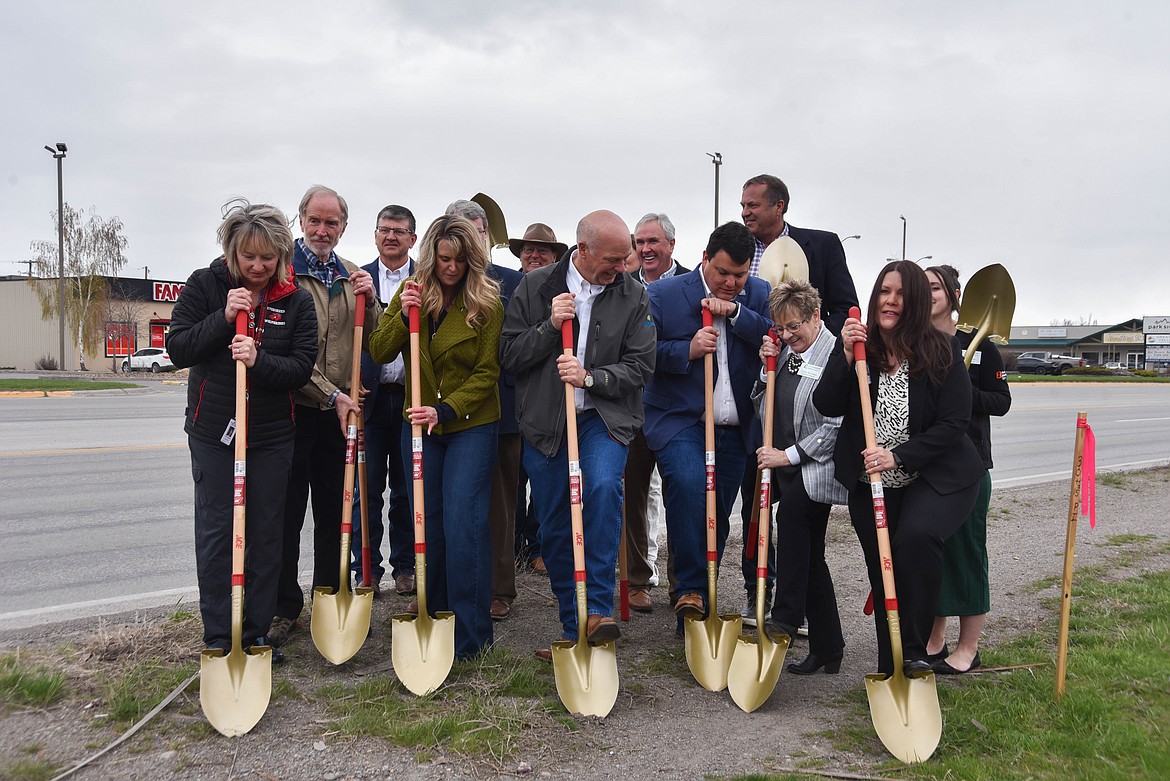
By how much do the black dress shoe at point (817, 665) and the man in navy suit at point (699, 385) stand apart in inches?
22.9

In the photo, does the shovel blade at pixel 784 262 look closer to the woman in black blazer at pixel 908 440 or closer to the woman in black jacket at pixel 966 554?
the woman in black jacket at pixel 966 554

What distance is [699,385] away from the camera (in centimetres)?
508

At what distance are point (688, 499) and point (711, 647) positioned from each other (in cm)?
82

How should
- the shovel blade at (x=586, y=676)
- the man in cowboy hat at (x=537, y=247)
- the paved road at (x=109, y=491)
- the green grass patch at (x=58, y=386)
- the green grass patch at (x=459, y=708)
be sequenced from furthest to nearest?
the green grass patch at (x=58, y=386)
the man in cowboy hat at (x=537, y=247)
the paved road at (x=109, y=491)
the shovel blade at (x=586, y=676)
the green grass patch at (x=459, y=708)

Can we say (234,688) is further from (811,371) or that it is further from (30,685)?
(811,371)

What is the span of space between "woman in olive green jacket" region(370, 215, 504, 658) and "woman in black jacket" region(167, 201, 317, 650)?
0.52m

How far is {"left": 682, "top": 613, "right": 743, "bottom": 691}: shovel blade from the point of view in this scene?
432 centimetres

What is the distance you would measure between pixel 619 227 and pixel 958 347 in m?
1.70

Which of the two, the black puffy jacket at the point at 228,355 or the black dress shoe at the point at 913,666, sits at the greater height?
the black puffy jacket at the point at 228,355

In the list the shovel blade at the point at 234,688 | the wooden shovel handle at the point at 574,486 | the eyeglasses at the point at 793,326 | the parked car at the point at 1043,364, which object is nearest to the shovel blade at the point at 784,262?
the eyeglasses at the point at 793,326

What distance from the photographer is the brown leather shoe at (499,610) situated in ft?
17.3

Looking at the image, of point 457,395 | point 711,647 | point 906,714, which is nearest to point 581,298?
point 457,395

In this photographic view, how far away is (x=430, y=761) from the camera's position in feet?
11.2

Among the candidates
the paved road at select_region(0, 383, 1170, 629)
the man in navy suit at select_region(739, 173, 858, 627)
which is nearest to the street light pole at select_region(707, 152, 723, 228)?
the paved road at select_region(0, 383, 1170, 629)
